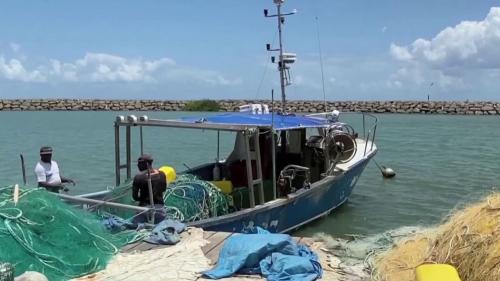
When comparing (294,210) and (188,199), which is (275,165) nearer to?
(294,210)

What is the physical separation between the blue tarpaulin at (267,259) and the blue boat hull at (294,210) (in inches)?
76.6

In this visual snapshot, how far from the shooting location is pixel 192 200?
866 cm

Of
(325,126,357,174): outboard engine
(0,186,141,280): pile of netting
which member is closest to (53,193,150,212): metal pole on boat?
(0,186,141,280): pile of netting

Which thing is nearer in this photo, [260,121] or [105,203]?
[105,203]

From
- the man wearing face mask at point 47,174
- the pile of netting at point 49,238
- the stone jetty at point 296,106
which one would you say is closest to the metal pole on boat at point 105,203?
the pile of netting at point 49,238

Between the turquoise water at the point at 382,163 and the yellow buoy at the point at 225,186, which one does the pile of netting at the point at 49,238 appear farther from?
the turquoise water at the point at 382,163

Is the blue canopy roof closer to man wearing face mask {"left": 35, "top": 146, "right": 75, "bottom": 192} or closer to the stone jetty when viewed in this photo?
man wearing face mask {"left": 35, "top": 146, "right": 75, "bottom": 192}

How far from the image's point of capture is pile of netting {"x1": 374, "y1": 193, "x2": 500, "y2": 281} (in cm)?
444

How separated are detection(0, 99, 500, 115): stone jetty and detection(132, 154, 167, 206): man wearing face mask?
65448 mm

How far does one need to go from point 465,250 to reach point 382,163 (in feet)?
64.5

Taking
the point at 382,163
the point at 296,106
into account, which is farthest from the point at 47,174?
the point at 296,106

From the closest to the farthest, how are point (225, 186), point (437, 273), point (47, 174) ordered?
point (437, 273), point (47, 174), point (225, 186)

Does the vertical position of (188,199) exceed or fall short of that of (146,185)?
it falls short

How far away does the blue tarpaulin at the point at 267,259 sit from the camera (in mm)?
5566
